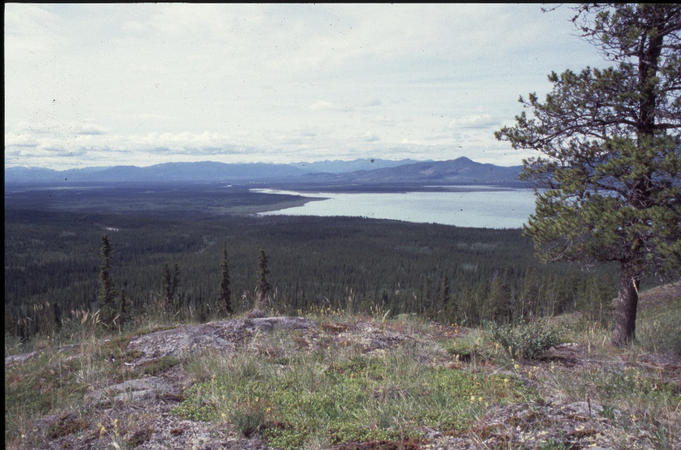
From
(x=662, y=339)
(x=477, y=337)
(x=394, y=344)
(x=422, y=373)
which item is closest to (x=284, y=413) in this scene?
(x=422, y=373)

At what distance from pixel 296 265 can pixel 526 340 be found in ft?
352

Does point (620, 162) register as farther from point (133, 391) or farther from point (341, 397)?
point (133, 391)

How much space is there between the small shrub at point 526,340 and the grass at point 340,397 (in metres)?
1.59

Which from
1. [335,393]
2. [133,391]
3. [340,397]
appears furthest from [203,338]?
[340,397]

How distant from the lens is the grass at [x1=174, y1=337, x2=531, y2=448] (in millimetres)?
4570

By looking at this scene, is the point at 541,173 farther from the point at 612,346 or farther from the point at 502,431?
the point at 502,431

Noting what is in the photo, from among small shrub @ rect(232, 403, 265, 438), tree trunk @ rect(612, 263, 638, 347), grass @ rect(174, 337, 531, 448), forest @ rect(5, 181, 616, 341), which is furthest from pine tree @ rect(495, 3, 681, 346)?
forest @ rect(5, 181, 616, 341)

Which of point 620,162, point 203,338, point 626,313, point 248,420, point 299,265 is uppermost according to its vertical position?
point 620,162

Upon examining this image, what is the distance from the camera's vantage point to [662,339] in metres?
8.48

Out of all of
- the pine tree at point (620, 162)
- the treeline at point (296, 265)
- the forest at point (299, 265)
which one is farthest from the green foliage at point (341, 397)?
the treeline at point (296, 265)

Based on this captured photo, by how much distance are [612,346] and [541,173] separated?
13.6 ft

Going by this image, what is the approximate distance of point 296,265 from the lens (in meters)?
113

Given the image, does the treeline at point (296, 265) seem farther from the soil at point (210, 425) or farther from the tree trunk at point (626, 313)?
the tree trunk at point (626, 313)

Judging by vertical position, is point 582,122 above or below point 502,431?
above
